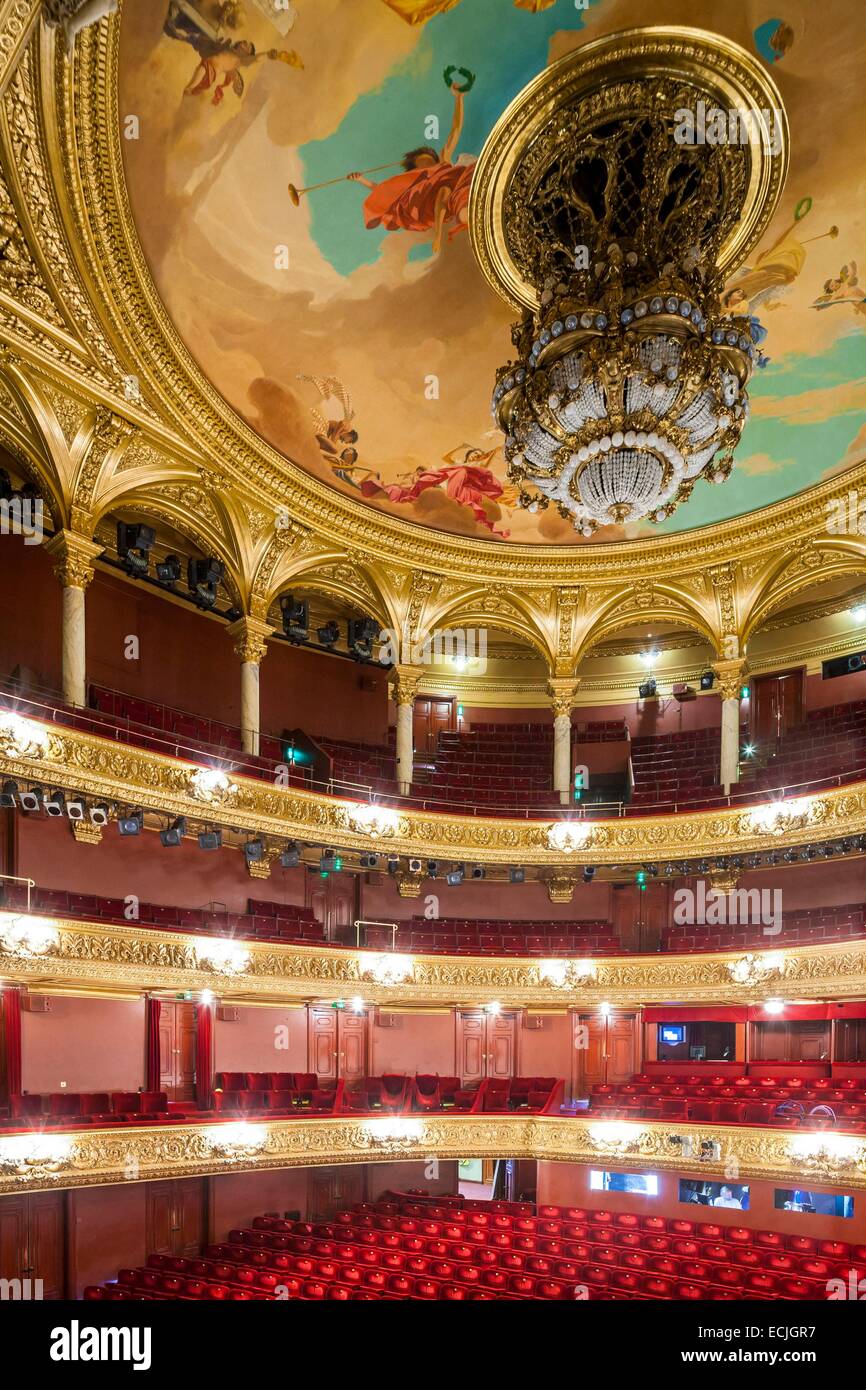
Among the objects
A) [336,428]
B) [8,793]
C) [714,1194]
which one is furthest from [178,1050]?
[336,428]

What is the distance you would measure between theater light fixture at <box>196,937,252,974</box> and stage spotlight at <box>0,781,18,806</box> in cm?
314

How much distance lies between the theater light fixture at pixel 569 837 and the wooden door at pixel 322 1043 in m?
4.65

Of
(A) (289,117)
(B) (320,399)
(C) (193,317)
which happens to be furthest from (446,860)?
(A) (289,117)

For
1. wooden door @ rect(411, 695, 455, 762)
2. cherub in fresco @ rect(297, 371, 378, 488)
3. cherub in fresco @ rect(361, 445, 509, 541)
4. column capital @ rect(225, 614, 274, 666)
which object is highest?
cherub in fresco @ rect(297, 371, 378, 488)

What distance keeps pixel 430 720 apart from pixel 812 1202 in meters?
10.4

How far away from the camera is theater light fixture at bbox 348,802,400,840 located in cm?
1512

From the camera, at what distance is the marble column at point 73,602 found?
12453mm

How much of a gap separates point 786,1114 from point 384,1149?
5371 millimetres

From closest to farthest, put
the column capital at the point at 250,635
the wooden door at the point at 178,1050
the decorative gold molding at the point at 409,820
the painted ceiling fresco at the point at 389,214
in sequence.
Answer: the painted ceiling fresco at the point at 389,214
the decorative gold molding at the point at 409,820
the wooden door at the point at 178,1050
the column capital at the point at 250,635

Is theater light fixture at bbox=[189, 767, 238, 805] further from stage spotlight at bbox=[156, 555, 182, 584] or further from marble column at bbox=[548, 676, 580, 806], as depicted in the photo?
marble column at bbox=[548, 676, 580, 806]

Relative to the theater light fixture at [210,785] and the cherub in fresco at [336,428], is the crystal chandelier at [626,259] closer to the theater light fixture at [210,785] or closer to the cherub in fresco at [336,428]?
the cherub in fresco at [336,428]

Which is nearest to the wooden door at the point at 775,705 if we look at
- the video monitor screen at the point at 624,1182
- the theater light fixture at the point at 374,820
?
the theater light fixture at the point at 374,820

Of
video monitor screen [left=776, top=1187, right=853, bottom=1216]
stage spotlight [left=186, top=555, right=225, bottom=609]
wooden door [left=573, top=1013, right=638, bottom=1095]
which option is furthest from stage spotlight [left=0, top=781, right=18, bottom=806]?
video monitor screen [left=776, top=1187, right=853, bottom=1216]
